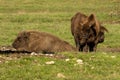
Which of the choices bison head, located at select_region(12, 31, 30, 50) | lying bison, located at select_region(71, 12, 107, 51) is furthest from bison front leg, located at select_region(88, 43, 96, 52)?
bison head, located at select_region(12, 31, 30, 50)

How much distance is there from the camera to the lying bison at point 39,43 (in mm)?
13383

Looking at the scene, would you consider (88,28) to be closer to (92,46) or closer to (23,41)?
(92,46)

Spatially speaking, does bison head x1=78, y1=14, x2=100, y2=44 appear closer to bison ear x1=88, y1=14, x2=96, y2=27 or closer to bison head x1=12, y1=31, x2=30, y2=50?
bison ear x1=88, y1=14, x2=96, y2=27

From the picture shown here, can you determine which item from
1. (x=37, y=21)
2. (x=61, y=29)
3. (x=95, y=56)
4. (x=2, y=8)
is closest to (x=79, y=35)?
(x=95, y=56)

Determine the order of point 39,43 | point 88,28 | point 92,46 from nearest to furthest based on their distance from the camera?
point 88,28 < point 39,43 < point 92,46

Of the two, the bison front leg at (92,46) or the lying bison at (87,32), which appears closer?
the lying bison at (87,32)

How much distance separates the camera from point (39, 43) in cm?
1340

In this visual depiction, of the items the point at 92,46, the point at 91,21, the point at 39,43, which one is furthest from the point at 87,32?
the point at 39,43

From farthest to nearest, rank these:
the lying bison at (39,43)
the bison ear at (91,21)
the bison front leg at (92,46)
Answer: the bison front leg at (92,46)
the lying bison at (39,43)
the bison ear at (91,21)

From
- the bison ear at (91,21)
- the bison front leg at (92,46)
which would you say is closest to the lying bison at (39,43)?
the bison front leg at (92,46)

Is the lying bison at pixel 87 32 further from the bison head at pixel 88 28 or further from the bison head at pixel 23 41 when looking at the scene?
the bison head at pixel 23 41

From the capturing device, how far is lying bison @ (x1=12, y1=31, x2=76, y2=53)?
1338 centimetres

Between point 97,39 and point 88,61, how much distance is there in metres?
4.40

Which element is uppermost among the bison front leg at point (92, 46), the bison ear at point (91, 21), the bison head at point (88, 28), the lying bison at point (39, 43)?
the bison ear at point (91, 21)
